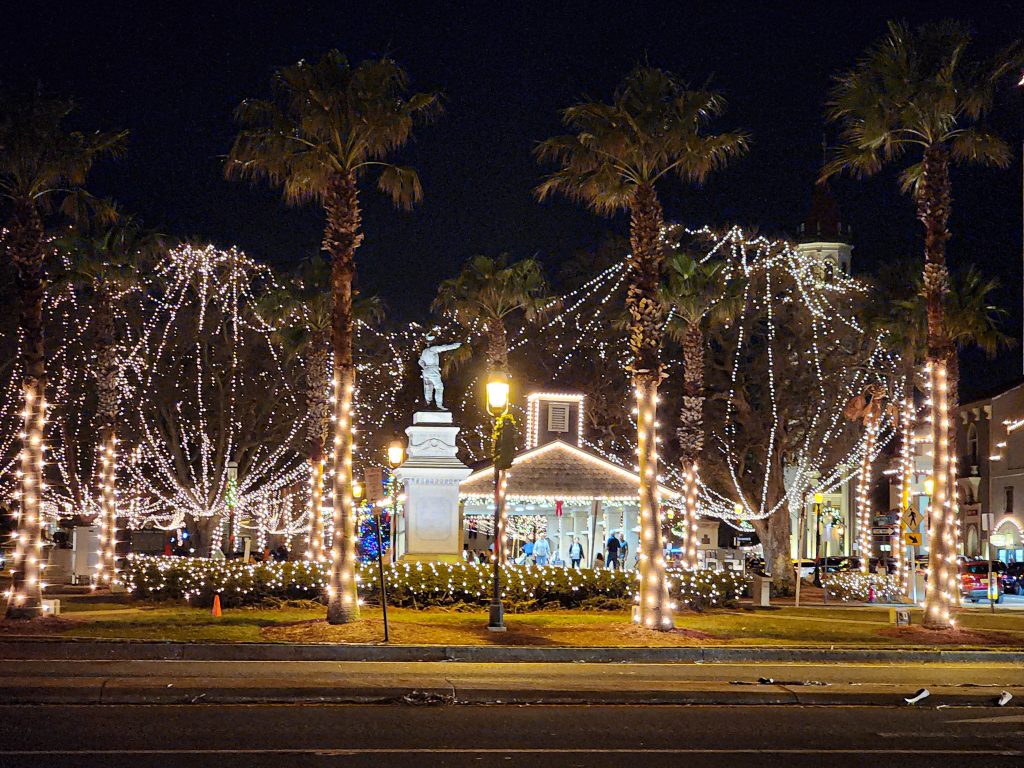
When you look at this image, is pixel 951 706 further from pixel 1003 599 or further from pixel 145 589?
pixel 1003 599

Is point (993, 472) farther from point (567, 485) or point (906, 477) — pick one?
point (567, 485)

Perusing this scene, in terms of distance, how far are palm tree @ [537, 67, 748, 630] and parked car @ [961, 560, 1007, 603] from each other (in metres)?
19.6

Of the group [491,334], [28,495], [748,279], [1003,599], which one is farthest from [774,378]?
[28,495]

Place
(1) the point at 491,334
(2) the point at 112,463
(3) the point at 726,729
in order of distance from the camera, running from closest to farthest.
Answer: (3) the point at 726,729 < (2) the point at 112,463 < (1) the point at 491,334

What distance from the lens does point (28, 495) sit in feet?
80.0

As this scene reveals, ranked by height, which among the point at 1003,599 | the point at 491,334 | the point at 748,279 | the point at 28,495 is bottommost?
the point at 1003,599

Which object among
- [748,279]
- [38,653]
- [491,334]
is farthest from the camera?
[748,279]

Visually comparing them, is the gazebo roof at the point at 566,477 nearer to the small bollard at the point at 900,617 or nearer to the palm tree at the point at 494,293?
the palm tree at the point at 494,293

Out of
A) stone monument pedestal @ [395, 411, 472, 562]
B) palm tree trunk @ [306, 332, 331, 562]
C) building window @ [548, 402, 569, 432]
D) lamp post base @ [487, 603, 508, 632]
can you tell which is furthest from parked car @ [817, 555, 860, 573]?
lamp post base @ [487, 603, 508, 632]

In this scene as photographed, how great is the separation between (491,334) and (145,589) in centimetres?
1335

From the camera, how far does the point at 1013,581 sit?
4409 centimetres

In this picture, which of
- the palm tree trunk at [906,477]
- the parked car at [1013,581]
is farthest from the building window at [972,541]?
the palm tree trunk at [906,477]

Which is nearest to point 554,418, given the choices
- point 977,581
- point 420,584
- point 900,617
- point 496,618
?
point 977,581

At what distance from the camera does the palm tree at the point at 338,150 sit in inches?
900
